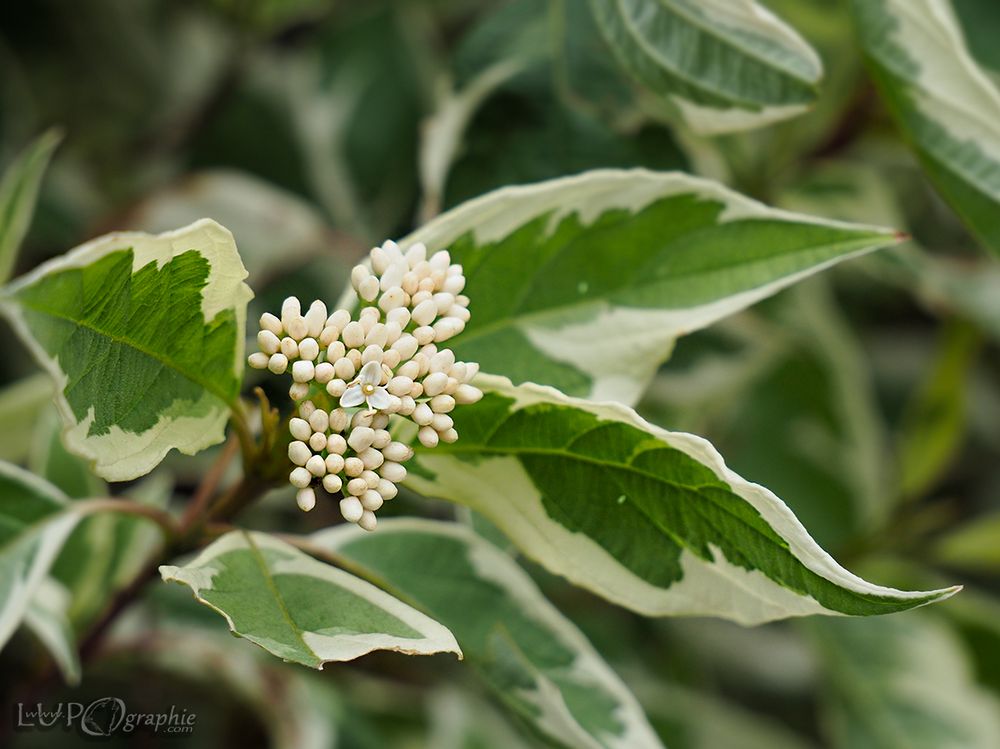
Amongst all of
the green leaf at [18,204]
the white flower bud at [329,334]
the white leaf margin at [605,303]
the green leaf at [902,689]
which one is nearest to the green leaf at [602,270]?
the white leaf margin at [605,303]

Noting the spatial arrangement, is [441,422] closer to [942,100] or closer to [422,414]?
[422,414]

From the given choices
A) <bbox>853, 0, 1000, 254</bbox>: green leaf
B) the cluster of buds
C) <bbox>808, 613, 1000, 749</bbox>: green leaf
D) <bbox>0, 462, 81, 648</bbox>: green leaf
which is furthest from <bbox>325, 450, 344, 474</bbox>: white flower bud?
<bbox>808, 613, 1000, 749</bbox>: green leaf

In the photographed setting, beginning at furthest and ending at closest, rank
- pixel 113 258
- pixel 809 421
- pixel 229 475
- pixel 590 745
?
pixel 809 421
pixel 229 475
pixel 590 745
pixel 113 258

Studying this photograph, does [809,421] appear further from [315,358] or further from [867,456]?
[315,358]

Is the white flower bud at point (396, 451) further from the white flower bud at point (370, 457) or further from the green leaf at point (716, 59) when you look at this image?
the green leaf at point (716, 59)

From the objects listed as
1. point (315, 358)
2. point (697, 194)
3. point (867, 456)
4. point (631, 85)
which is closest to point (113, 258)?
point (315, 358)

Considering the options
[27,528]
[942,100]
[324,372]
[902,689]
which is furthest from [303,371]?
[902,689]

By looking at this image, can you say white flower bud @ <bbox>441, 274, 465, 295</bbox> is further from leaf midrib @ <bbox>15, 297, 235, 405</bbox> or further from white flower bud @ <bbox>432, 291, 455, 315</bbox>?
leaf midrib @ <bbox>15, 297, 235, 405</bbox>
